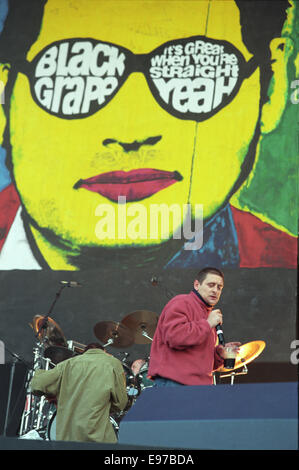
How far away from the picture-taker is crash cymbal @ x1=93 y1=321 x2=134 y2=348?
657cm

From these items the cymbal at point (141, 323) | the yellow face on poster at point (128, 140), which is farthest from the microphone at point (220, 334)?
the yellow face on poster at point (128, 140)

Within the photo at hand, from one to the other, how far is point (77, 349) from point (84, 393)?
1.89 m

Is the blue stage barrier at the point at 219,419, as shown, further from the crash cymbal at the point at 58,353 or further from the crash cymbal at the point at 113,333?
the crash cymbal at the point at 113,333

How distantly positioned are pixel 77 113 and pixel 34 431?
3.80m

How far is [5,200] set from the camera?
7977 mm

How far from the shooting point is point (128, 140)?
25.8ft

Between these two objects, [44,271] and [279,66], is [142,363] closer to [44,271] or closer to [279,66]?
[44,271]

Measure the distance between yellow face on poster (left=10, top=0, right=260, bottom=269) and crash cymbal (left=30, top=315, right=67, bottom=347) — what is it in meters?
1.29

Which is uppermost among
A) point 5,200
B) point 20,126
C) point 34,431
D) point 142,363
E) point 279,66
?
point 279,66

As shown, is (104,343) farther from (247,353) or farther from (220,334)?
(220,334)

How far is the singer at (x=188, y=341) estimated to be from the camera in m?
3.60

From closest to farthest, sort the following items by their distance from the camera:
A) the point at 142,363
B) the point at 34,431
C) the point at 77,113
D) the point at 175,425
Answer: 1. the point at 175,425
2. the point at 34,431
3. the point at 142,363
4. the point at 77,113

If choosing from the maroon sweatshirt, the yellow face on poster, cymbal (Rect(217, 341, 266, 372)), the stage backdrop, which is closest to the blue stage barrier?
the maroon sweatshirt

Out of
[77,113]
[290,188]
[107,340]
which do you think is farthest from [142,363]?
[77,113]
